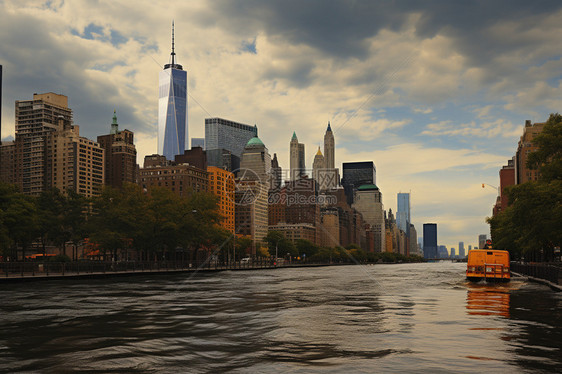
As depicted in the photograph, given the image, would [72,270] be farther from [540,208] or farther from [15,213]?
[540,208]

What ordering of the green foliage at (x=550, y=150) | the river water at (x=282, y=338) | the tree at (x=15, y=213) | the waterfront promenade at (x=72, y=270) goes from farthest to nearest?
the tree at (x=15, y=213) < the waterfront promenade at (x=72, y=270) < the green foliage at (x=550, y=150) < the river water at (x=282, y=338)

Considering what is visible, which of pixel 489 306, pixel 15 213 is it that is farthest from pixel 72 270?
pixel 489 306

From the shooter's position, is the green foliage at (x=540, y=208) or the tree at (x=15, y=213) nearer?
the green foliage at (x=540, y=208)

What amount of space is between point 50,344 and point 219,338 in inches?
200

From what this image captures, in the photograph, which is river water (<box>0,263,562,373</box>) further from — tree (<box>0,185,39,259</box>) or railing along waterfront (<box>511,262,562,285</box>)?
tree (<box>0,185,39,259</box>)

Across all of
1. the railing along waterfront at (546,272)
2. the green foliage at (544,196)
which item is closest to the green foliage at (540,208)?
the green foliage at (544,196)

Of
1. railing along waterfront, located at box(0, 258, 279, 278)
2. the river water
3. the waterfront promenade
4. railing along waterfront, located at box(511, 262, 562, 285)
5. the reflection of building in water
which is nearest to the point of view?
the river water

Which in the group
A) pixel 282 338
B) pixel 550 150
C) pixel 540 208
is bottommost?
pixel 282 338

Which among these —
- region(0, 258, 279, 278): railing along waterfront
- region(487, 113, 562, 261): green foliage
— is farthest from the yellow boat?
region(0, 258, 279, 278): railing along waterfront

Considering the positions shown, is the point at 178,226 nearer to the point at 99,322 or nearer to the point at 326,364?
the point at 99,322

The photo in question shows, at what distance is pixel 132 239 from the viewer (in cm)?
10506

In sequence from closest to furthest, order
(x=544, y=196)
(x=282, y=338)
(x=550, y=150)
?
(x=282, y=338), (x=544, y=196), (x=550, y=150)

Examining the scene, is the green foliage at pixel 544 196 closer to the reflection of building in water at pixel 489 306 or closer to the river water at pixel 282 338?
the reflection of building in water at pixel 489 306

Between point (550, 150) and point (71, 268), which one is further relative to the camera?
point (71, 268)
